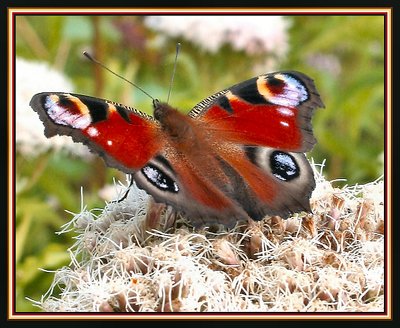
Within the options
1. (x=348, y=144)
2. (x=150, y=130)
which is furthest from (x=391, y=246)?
(x=348, y=144)

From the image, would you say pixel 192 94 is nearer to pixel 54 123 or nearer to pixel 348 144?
pixel 348 144

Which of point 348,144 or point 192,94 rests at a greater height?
point 192,94

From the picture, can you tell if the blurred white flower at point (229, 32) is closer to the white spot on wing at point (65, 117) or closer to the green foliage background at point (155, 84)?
the green foliage background at point (155, 84)

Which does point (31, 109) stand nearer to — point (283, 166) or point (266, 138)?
point (266, 138)

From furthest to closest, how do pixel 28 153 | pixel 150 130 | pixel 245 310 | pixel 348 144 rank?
pixel 348 144 → pixel 28 153 → pixel 150 130 → pixel 245 310

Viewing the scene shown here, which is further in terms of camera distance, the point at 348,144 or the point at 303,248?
the point at 348,144

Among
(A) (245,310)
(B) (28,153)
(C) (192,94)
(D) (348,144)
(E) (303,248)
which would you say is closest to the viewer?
(A) (245,310)

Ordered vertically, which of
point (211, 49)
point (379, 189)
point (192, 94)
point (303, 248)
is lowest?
point (303, 248)

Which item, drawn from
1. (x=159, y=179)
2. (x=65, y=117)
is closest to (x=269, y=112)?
(x=159, y=179)

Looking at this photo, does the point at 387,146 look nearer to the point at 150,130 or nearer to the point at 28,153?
the point at 150,130
